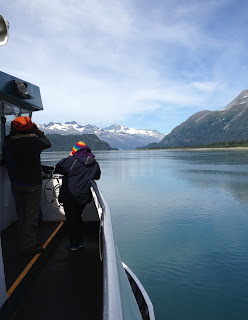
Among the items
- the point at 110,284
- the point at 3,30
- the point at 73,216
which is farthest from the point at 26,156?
the point at 110,284

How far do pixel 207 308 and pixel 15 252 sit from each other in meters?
6.59

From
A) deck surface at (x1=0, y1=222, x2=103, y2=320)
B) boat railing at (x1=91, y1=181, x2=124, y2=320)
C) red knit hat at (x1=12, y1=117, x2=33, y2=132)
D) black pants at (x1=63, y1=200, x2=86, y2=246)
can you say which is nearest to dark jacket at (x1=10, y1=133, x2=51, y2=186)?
red knit hat at (x1=12, y1=117, x2=33, y2=132)

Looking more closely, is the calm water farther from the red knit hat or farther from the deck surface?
the red knit hat

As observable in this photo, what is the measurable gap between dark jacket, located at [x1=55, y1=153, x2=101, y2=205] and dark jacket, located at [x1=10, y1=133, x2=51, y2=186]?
0.50 meters

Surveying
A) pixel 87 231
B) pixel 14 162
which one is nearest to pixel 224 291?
pixel 87 231

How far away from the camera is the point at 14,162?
5406 millimetres

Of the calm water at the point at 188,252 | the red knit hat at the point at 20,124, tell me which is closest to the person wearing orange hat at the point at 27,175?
the red knit hat at the point at 20,124

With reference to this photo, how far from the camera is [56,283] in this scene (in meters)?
4.68

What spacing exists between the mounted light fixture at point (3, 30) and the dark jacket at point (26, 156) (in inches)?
78.4

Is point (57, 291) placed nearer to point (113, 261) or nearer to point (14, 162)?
point (113, 261)

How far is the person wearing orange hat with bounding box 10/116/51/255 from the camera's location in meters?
5.25

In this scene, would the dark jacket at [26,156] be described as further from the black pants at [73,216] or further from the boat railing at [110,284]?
the boat railing at [110,284]

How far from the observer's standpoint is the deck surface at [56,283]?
3.87 m

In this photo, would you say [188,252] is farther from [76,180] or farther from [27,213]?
[27,213]
